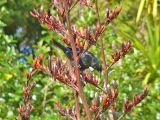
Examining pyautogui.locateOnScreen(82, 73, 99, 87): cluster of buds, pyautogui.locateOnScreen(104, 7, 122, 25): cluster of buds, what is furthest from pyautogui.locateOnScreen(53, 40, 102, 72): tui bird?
pyautogui.locateOnScreen(104, 7, 122, 25): cluster of buds

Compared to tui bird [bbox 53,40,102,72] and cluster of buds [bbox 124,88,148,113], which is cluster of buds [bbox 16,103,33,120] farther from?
cluster of buds [bbox 124,88,148,113]

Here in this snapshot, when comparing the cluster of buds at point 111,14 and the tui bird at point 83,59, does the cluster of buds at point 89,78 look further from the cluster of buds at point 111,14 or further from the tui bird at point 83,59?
the cluster of buds at point 111,14

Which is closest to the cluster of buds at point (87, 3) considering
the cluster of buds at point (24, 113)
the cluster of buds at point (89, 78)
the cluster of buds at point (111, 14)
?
the cluster of buds at point (111, 14)

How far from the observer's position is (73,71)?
180 centimetres

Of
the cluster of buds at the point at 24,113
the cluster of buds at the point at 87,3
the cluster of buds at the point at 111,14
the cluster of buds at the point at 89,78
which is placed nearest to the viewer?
the cluster of buds at the point at 24,113

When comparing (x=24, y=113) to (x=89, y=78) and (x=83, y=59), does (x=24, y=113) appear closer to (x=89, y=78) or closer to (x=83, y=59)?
(x=89, y=78)

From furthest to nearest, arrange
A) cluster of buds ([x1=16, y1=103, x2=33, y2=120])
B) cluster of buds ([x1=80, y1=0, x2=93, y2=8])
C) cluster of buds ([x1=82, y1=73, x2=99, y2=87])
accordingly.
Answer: cluster of buds ([x1=80, y1=0, x2=93, y2=8]) → cluster of buds ([x1=82, y1=73, x2=99, y2=87]) → cluster of buds ([x1=16, y1=103, x2=33, y2=120])

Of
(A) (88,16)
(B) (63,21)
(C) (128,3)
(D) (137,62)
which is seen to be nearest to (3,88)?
(D) (137,62)

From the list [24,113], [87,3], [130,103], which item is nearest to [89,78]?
[130,103]

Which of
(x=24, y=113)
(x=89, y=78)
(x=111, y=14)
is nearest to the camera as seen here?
(x=24, y=113)

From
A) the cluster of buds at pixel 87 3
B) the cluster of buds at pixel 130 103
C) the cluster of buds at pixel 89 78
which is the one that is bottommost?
the cluster of buds at pixel 130 103

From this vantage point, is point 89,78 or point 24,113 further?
point 89,78

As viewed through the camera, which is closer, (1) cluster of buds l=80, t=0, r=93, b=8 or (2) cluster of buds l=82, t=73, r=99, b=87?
(2) cluster of buds l=82, t=73, r=99, b=87

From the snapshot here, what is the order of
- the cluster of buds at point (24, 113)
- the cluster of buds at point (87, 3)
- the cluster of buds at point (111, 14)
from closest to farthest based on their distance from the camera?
1. the cluster of buds at point (24, 113)
2. the cluster of buds at point (111, 14)
3. the cluster of buds at point (87, 3)
